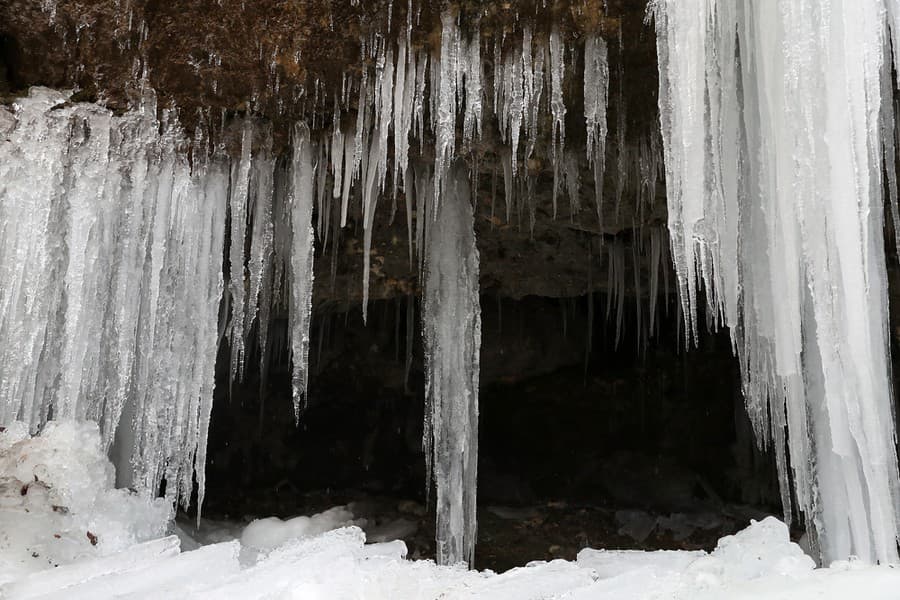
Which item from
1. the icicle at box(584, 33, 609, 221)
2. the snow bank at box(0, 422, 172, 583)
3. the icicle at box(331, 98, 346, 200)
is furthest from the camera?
the icicle at box(331, 98, 346, 200)

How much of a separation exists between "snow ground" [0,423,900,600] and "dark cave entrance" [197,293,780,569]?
11.7 feet

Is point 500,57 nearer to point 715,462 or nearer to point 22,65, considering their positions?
point 22,65

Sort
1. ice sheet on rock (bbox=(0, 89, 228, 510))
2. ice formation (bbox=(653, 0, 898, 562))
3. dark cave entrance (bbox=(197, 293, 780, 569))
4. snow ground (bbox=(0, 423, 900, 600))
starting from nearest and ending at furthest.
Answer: snow ground (bbox=(0, 423, 900, 600)), ice formation (bbox=(653, 0, 898, 562)), ice sheet on rock (bbox=(0, 89, 228, 510)), dark cave entrance (bbox=(197, 293, 780, 569))

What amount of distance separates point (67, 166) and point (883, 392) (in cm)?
333

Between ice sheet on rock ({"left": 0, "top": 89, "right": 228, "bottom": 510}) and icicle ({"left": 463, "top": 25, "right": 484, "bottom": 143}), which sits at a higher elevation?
→ icicle ({"left": 463, "top": 25, "right": 484, "bottom": 143})

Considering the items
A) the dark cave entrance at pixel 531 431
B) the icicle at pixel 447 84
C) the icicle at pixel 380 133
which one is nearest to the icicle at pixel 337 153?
the icicle at pixel 380 133

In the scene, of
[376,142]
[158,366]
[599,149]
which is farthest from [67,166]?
[599,149]

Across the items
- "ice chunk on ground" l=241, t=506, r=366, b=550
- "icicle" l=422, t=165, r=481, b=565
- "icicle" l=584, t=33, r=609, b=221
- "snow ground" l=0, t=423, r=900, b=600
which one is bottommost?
"ice chunk on ground" l=241, t=506, r=366, b=550

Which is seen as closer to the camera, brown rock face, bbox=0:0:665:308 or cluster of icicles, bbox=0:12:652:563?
brown rock face, bbox=0:0:665:308

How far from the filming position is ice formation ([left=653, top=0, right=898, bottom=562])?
8.36 ft

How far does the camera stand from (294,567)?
2213 millimetres

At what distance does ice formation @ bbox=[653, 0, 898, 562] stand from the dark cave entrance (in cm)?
339

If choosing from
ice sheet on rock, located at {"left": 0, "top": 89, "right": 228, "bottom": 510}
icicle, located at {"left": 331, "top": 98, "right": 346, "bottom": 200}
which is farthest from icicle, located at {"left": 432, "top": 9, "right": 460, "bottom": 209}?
ice sheet on rock, located at {"left": 0, "top": 89, "right": 228, "bottom": 510}

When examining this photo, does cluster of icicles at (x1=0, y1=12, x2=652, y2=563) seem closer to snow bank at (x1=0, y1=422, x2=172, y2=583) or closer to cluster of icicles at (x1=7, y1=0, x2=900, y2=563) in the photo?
cluster of icicles at (x1=7, y1=0, x2=900, y2=563)
